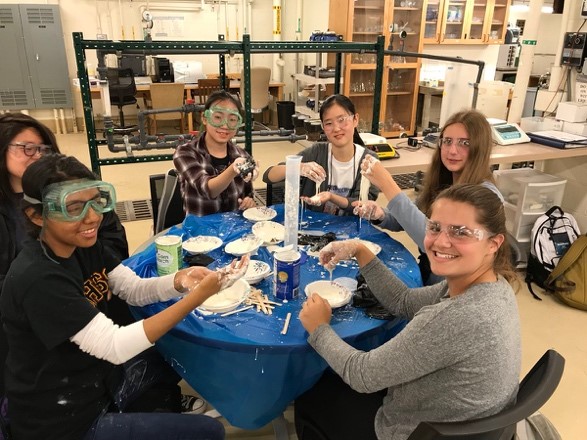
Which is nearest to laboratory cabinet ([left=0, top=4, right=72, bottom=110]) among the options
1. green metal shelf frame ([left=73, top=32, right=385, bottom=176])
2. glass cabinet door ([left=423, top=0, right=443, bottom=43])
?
green metal shelf frame ([left=73, top=32, right=385, bottom=176])

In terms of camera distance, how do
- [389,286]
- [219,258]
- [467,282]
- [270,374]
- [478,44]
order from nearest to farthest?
[467,282] → [270,374] → [389,286] → [219,258] → [478,44]

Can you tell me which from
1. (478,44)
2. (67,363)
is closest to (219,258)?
(67,363)

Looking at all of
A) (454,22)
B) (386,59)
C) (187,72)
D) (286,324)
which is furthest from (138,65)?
(286,324)

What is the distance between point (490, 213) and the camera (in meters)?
1.22

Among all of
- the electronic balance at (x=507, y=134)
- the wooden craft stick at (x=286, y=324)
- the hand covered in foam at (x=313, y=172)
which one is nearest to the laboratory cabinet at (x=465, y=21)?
the electronic balance at (x=507, y=134)

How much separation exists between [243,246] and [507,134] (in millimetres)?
2614

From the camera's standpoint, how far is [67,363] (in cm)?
132

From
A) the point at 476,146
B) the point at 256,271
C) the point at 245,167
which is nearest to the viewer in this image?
the point at 256,271

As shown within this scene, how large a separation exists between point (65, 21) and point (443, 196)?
24.9 feet

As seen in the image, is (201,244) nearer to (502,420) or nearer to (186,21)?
(502,420)

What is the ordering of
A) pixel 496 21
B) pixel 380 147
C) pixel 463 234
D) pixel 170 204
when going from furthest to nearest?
pixel 496 21, pixel 380 147, pixel 170 204, pixel 463 234

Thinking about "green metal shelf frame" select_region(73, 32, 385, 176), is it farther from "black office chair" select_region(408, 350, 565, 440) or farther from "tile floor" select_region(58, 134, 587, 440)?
"black office chair" select_region(408, 350, 565, 440)

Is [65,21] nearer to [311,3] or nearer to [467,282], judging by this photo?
[311,3]

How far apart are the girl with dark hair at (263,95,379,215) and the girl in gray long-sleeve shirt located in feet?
3.49
